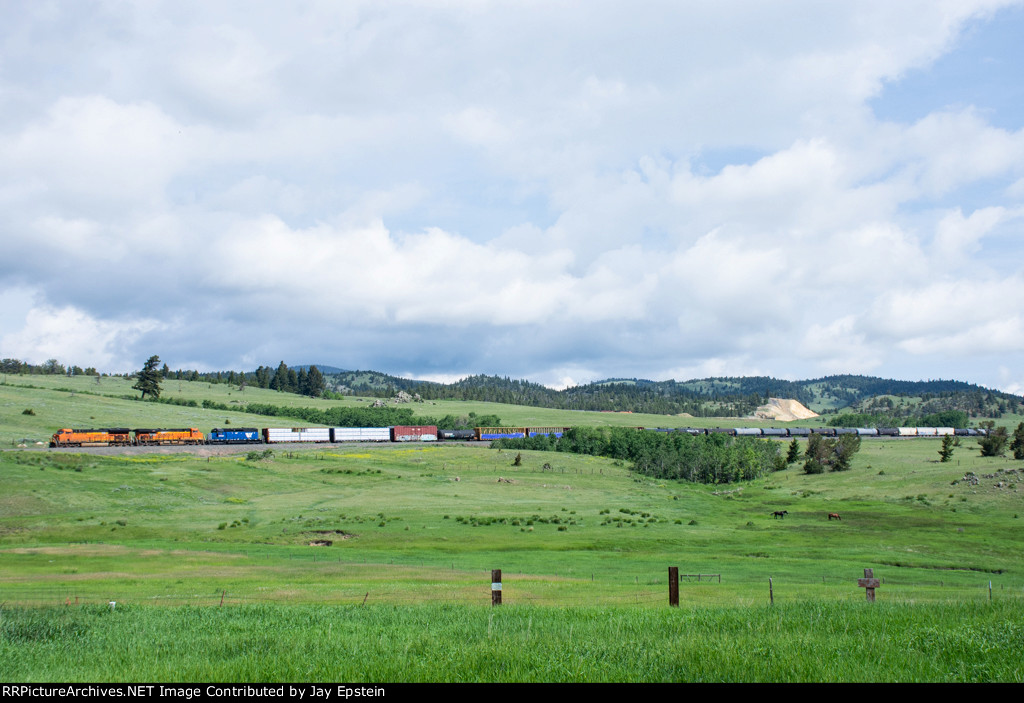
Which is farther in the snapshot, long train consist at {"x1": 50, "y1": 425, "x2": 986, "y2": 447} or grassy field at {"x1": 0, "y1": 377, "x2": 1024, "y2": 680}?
long train consist at {"x1": 50, "y1": 425, "x2": 986, "y2": 447}

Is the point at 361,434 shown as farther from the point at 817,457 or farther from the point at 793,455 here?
the point at 793,455

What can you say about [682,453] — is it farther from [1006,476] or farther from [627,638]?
[627,638]

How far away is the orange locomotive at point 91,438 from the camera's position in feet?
399

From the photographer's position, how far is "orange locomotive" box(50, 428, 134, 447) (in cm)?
12150

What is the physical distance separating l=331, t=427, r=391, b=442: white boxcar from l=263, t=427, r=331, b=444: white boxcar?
2703 millimetres

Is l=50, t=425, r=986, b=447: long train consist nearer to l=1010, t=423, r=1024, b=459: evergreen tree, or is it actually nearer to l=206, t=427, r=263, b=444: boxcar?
l=206, t=427, r=263, b=444: boxcar

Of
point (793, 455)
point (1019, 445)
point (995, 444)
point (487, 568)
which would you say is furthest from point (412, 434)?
point (487, 568)

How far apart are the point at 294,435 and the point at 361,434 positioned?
16781mm

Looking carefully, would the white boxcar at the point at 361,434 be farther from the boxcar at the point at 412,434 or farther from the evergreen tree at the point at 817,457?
the evergreen tree at the point at 817,457

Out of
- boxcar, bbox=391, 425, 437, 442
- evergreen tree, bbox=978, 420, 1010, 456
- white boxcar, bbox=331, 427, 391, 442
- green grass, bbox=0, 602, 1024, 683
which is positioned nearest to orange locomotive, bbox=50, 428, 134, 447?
white boxcar, bbox=331, 427, 391, 442

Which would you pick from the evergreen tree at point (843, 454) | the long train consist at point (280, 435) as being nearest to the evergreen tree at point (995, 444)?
the long train consist at point (280, 435)

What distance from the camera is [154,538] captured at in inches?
2234
